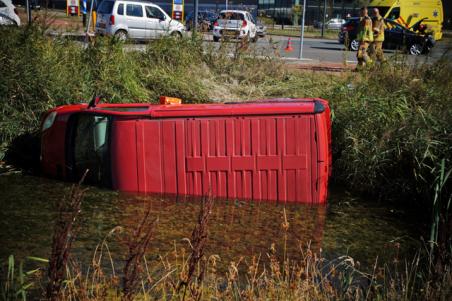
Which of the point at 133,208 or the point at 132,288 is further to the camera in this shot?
→ the point at 133,208

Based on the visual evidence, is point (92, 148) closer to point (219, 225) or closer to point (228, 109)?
point (228, 109)

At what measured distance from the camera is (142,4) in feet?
76.8

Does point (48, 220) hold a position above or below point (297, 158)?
below

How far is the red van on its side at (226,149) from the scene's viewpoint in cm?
688

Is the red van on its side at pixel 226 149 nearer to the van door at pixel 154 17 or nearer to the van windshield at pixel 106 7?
the van windshield at pixel 106 7

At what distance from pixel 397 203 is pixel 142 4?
17896 mm

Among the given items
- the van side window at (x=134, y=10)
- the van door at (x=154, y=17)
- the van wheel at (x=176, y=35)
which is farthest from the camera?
the van door at (x=154, y=17)

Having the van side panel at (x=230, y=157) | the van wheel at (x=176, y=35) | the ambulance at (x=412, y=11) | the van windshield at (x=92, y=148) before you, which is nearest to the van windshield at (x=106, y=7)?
the van wheel at (x=176, y=35)

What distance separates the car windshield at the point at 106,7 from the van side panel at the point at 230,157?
55.3ft

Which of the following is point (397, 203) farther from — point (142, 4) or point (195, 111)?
point (142, 4)

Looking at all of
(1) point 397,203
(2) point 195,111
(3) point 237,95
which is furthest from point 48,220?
(3) point 237,95

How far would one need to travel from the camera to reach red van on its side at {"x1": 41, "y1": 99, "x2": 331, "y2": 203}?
6.88 metres

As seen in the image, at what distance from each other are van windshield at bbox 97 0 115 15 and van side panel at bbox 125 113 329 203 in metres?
16.8

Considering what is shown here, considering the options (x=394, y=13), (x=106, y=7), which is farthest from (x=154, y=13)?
(x=394, y=13)
